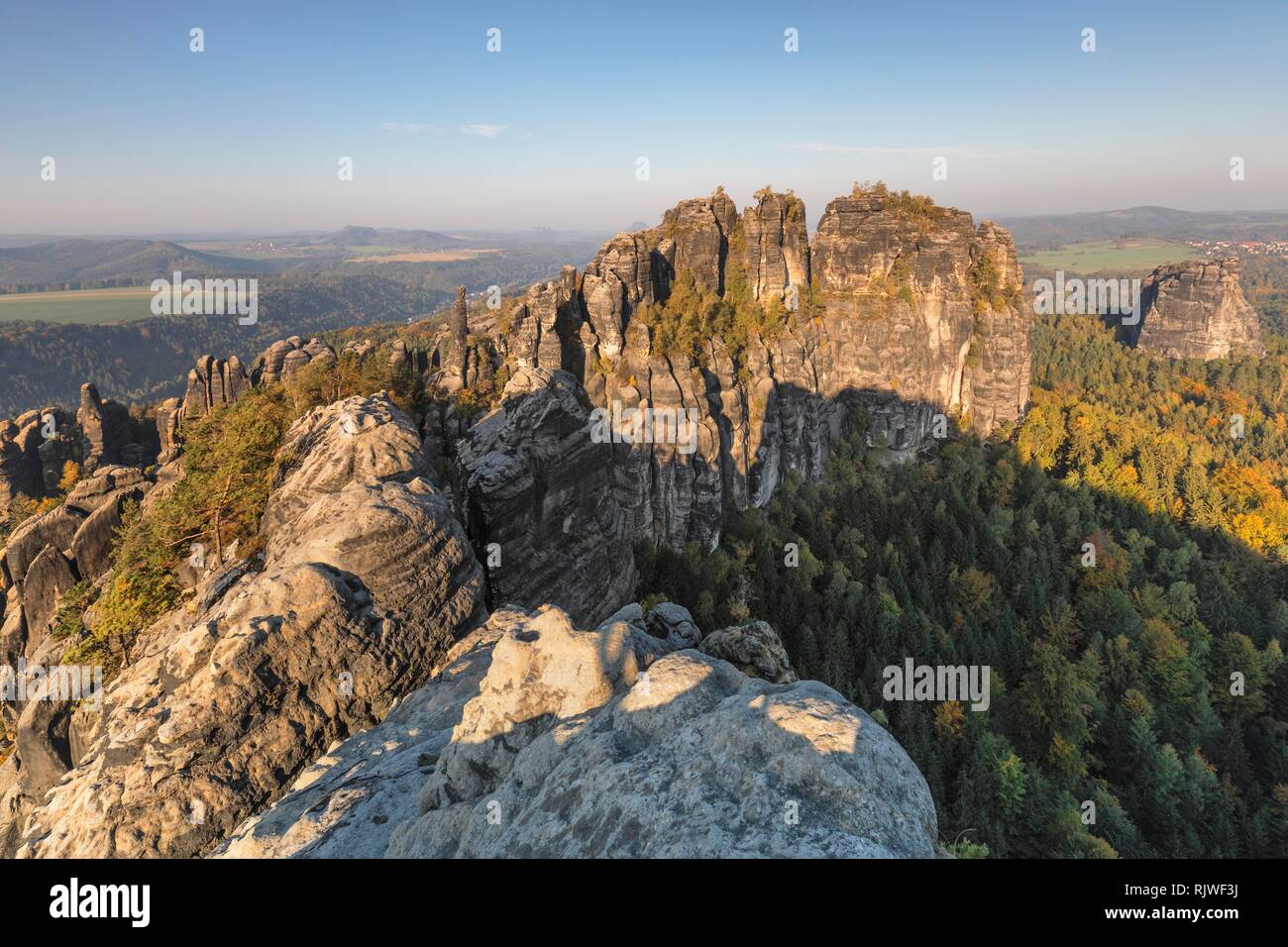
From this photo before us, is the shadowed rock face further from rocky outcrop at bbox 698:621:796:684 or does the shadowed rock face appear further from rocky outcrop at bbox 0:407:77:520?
rocky outcrop at bbox 0:407:77:520

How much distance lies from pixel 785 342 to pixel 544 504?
3904cm

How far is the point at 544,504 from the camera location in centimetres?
2195

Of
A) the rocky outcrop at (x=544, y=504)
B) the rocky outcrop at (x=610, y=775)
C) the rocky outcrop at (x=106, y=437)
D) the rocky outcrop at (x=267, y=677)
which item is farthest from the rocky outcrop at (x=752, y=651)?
the rocky outcrop at (x=106, y=437)

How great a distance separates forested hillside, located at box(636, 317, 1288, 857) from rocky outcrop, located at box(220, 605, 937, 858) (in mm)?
22233

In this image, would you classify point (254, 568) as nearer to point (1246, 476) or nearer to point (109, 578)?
point (109, 578)

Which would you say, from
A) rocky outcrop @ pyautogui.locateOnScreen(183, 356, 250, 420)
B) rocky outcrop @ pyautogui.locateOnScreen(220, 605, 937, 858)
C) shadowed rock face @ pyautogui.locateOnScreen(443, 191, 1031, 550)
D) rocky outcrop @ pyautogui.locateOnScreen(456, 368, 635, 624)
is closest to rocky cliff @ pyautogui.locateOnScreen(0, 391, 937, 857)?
rocky outcrop @ pyautogui.locateOnScreen(220, 605, 937, 858)

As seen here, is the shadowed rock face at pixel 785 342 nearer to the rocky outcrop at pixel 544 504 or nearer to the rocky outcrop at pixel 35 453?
the rocky outcrop at pixel 544 504

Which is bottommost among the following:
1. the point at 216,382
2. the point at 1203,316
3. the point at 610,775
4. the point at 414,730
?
the point at 414,730

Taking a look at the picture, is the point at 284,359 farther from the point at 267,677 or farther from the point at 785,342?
the point at 785,342

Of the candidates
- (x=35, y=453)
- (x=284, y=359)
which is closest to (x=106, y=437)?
(x=35, y=453)

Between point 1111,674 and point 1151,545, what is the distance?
68.1 feet

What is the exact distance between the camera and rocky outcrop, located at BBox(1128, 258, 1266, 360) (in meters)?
106

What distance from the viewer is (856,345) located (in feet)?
200
